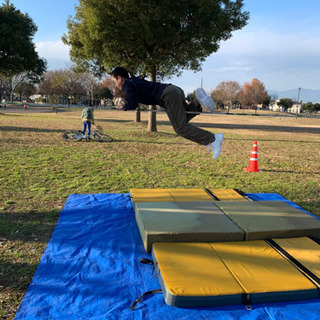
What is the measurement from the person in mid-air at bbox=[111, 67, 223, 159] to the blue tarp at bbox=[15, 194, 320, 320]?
188 centimetres

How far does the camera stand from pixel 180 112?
4.46 metres

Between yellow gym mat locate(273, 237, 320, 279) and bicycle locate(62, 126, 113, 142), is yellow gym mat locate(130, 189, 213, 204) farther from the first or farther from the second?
bicycle locate(62, 126, 113, 142)

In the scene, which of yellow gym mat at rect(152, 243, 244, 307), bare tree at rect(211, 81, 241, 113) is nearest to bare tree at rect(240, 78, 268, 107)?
bare tree at rect(211, 81, 241, 113)

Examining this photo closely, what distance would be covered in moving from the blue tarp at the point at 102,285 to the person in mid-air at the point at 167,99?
1882 millimetres

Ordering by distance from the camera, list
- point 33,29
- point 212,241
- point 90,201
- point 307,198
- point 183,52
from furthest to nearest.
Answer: point 33,29, point 183,52, point 307,198, point 90,201, point 212,241

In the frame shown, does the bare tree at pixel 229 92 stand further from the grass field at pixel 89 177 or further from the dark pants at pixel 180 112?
the dark pants at pixel 180 112

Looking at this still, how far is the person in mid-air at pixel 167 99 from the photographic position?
4.34 m

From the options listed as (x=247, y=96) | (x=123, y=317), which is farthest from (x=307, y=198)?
(x=247, y=96)

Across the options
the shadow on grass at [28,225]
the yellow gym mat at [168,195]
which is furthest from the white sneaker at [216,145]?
the shadow on grass at [28,225]

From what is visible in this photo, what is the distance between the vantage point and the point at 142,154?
9719 millimetres

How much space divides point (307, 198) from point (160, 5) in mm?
10273

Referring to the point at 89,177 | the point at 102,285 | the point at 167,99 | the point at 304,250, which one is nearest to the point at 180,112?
the point at 167,99

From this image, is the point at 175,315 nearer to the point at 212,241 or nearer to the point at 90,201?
the point at 212,241

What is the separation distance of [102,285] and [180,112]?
2.89 metres
